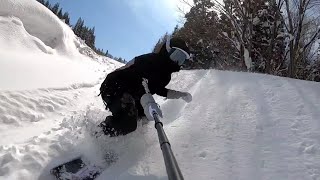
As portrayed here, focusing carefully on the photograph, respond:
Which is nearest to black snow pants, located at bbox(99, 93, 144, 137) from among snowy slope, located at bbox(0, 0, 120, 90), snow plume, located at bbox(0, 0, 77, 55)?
snowy slope, located at bbox(0, 0, 120, 90)

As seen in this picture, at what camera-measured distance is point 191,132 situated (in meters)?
4.66

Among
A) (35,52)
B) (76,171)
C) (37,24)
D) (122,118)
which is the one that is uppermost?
(37,24)

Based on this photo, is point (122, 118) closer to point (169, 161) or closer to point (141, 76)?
point (141, 76)

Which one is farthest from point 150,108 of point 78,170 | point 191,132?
point 191,132

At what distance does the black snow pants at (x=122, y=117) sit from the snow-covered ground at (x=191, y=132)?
16 centimetres

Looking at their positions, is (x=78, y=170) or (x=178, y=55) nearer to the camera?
(x=78, y=170)

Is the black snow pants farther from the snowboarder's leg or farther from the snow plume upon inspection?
the snow plume

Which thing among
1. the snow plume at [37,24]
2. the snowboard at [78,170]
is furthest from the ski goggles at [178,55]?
the snow plume at [37,24]

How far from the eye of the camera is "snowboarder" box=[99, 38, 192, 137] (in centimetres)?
432

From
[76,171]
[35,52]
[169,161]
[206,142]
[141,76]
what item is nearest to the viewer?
[169,161]

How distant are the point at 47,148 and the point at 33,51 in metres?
9.93

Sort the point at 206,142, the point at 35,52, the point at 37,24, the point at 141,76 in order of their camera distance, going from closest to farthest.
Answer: the point at 206,142
the point at 141,76
the point at 35,52
the point at 37,24

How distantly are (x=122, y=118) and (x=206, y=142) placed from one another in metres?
0.97

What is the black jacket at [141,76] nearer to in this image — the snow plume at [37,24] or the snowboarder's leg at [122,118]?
the snowboarder's leg at [122,118]
